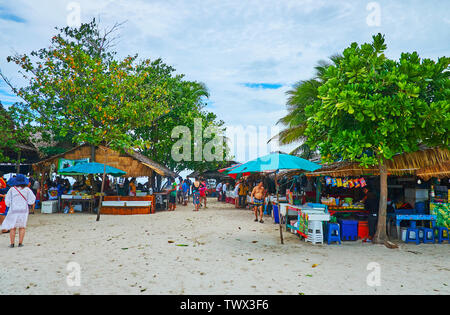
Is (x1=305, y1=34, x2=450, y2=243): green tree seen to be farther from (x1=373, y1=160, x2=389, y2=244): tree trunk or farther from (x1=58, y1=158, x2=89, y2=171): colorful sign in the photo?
(x1=58, y1=158, x2=89, y2=171): colorful sign

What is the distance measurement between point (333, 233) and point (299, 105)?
7.52 m

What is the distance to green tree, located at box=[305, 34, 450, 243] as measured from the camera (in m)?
6.93

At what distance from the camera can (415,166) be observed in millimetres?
9039

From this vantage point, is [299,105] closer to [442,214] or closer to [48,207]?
[442,214]

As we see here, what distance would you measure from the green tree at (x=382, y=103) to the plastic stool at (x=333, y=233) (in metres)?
1.01

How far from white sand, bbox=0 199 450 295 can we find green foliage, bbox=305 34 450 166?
2427 millimetres

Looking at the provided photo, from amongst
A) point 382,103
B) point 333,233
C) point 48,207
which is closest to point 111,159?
point 48,207

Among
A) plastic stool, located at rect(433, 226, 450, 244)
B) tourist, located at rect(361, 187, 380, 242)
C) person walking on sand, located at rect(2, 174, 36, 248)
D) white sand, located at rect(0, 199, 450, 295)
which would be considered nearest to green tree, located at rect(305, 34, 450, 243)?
tourist, located at rect(361, 187, 380, 242)

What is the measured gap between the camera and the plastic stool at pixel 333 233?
8.02 meters

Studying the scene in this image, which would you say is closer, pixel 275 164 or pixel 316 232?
pixel 275 164

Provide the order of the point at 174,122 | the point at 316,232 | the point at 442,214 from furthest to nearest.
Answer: the point at 174,122 < the point at 442,214 < the point at 316,232

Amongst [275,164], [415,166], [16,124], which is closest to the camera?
[275,164]
